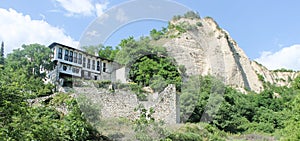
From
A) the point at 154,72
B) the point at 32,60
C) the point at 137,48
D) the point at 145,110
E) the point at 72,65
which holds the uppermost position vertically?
the point at 32,60

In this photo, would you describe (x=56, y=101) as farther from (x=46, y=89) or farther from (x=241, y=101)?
(x=241, y=101)

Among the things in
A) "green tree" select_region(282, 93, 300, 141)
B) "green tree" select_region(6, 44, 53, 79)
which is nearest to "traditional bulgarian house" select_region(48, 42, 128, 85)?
"green tree" select_region(6, 44, 53, 79)

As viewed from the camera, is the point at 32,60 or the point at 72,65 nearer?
the point at 32,60

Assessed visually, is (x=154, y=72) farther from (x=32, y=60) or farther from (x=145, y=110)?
(x=32, y=60)

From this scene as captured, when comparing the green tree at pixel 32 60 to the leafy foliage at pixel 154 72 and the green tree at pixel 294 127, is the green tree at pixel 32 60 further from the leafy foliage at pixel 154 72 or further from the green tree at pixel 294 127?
the green tree at pixel 294 127

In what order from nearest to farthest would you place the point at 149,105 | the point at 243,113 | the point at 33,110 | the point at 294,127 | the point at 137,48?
the point at 33,110 → the point at 137,48 → the point at 294,127 → the point at 149,105 → the point at 243,113

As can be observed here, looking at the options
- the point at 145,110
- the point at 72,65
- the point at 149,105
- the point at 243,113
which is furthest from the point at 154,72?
the point at 243,113

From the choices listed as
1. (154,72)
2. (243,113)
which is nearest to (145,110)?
(154,72)

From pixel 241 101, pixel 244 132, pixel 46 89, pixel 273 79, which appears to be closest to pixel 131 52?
pixel 46 89

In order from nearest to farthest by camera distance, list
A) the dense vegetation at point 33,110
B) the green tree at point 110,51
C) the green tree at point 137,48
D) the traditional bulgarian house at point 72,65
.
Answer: the dense vegetation at point 33,110 → the green tree at point 137,48 → the green tree at point 110,51 → the traditional bulgarian house at point 72,65

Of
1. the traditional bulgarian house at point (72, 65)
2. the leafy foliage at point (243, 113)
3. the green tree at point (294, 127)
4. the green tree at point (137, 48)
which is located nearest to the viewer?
the green tree at point (137, 48)

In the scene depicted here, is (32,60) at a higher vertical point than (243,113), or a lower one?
higher

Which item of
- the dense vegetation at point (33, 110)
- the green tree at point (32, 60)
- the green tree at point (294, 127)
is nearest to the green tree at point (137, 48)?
the dense vegetation at point (33, 110)

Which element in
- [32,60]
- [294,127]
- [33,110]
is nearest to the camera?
[33,110]
